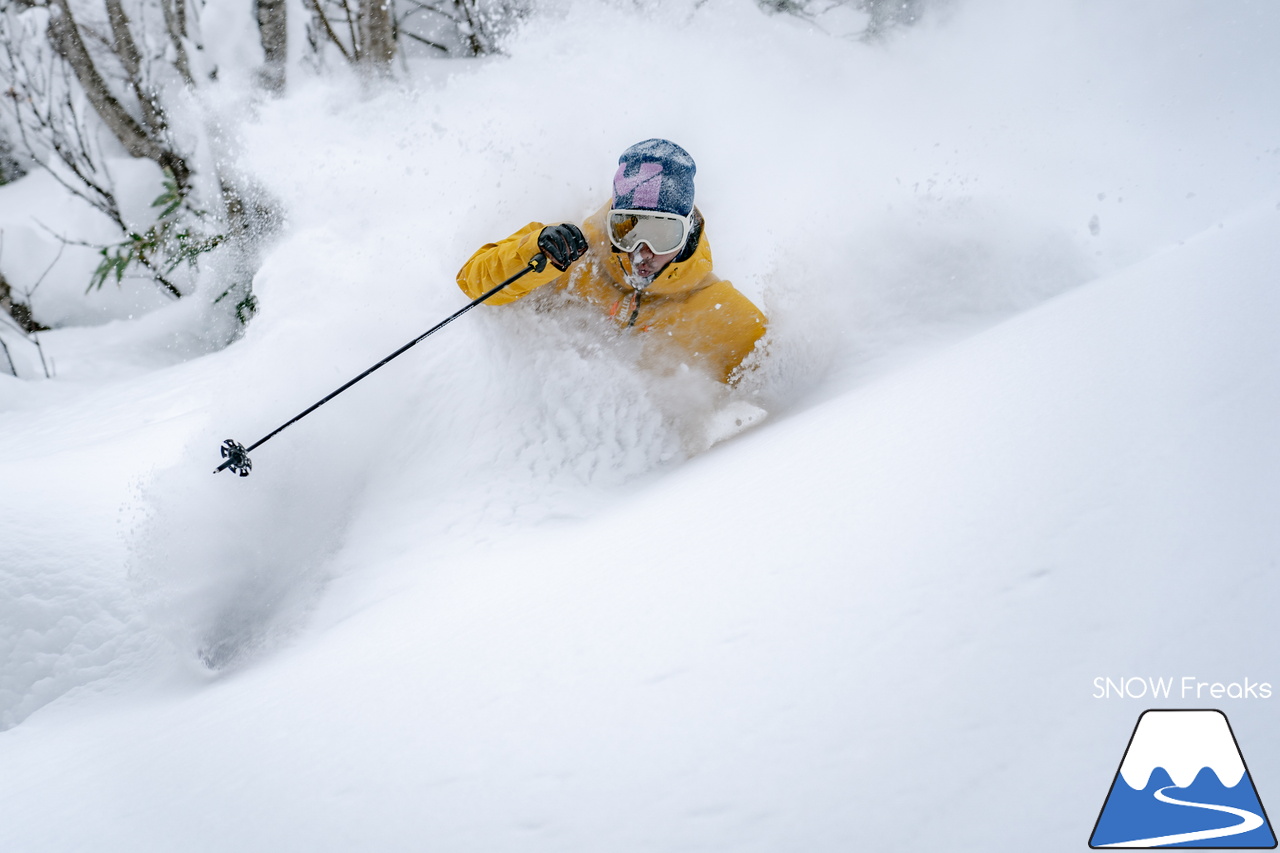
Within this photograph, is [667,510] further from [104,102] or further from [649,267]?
[104,102]

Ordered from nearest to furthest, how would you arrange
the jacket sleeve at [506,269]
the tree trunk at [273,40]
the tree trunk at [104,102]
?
the jacket sleeve at [506,269], the tree trunk at [273,40], the tree trunk at [104,102]

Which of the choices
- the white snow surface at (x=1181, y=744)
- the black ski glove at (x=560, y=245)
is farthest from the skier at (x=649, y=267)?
the white snow surface at (x=1181, y=744)

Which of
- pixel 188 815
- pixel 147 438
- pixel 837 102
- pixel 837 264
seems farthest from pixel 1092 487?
pixel 837 102

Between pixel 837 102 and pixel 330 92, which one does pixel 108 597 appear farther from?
pixel 837 102

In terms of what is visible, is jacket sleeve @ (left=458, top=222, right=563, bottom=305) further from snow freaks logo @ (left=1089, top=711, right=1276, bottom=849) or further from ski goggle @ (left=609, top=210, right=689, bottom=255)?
snow freaks logo @ (left=1089, top=711, right=1276, bottom=849)

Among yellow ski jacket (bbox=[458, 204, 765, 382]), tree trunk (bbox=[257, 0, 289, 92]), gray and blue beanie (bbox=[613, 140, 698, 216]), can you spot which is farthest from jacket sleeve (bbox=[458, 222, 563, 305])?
tree trunk (bbox=[257, 0, 289, 92])

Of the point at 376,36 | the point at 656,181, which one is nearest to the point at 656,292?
the point at 656,181

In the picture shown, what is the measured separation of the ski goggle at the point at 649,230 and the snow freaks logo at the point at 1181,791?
177 centimetres

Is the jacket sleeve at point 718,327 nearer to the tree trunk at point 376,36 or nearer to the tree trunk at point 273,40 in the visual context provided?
the tree trunk at point 376,36

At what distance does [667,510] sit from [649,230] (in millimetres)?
1007

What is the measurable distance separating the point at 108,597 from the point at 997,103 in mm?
5989

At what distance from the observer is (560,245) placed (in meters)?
2.05

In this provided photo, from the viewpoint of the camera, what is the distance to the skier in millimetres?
2105

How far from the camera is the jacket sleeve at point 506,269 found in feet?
7.04
